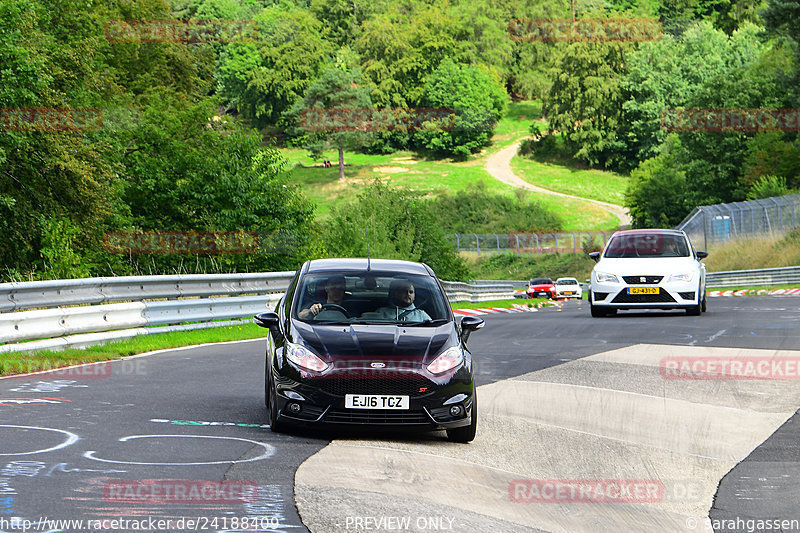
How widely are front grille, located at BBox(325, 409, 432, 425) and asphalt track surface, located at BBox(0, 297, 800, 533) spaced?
0.67ft

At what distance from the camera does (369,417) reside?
26.9ft

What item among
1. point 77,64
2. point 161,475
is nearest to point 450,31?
point 77,64

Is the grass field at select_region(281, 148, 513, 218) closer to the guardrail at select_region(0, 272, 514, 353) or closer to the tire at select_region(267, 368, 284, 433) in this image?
the guardrail at select_region(0, 272, 514, 353)

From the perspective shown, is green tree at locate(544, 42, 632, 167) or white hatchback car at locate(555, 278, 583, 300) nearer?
white hatchback car at locate(555, 278, 583, 300)

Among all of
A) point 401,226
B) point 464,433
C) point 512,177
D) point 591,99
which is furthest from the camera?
point 591,99

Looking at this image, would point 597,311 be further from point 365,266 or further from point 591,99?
point 591,99

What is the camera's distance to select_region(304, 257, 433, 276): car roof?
9.87 m

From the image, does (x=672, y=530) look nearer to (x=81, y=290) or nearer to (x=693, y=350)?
(x=693, y=350)

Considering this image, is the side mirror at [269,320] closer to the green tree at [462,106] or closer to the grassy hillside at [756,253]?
the grassy hillside at [756,253]

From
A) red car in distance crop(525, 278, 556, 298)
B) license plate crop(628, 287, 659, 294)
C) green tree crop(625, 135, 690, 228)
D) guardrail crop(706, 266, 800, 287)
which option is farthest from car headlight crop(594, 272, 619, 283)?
green tree crop(625, 135, 690, 228)

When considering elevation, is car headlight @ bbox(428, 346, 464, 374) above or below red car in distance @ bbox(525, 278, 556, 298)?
above

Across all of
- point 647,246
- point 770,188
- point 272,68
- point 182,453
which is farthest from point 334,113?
point 182,453

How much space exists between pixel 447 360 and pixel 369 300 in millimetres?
1309

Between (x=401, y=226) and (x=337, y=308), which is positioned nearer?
(x=337, y=308)
